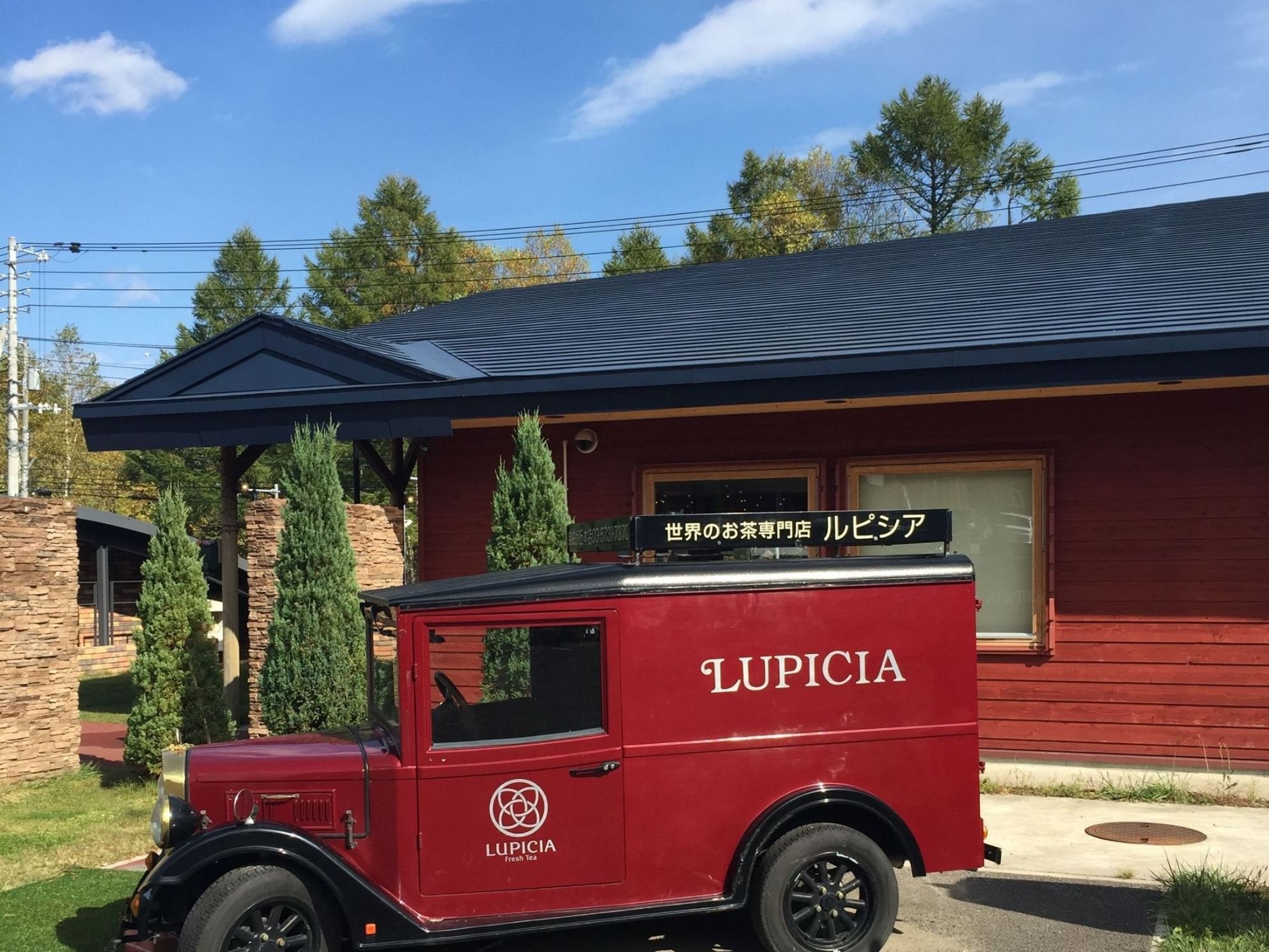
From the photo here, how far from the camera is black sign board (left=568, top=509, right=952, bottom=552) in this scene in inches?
224

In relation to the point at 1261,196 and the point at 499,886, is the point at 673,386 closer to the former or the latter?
the point at 499,886

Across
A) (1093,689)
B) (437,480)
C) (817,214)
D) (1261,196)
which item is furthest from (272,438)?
(817,214)

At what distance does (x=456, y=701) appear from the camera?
17.6 feet

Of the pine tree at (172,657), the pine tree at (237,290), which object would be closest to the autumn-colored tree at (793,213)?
the pine tree at (237,290)

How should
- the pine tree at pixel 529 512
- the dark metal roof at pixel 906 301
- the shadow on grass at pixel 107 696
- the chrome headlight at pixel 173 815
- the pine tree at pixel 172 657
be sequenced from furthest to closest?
the shadow on grass at pixel 107 696, the pine tree at pixel 172 657, the dark metal roof at pixel 906 301, the pine tree at pixel 529 512, the chrome headlight at pixel 173 815

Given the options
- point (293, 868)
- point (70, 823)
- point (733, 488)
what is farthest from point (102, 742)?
point (293, 868)

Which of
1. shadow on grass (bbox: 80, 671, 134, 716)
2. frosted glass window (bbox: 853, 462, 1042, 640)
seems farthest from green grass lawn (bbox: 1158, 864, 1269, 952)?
shadow on grass (bbox: 80, 671, 134, 716)

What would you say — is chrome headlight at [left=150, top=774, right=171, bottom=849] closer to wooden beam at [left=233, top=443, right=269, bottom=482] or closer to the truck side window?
the truck side window

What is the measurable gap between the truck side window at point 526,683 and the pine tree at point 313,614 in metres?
4.66

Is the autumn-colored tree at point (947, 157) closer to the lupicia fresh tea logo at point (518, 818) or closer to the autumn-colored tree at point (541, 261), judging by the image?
the autumn-colored tree at point (541, 261)

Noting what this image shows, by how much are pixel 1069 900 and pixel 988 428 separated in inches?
196

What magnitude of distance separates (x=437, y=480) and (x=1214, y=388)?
307 inches

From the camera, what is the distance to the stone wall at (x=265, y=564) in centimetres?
1074

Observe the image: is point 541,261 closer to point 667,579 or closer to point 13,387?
point 13,387
